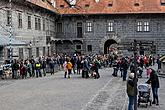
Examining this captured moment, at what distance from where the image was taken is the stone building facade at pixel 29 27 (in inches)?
1313

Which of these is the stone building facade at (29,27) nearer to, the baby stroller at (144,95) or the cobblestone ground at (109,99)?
the cobblestone ground at (109,99)

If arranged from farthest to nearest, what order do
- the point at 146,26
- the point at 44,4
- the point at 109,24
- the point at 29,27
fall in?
the point at 109,24 < the point at 146,26 < the point at 44,4 < the point at 29,27

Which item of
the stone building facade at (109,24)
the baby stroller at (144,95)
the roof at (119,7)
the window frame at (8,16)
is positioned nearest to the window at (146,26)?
the stone building facade at (109,24)

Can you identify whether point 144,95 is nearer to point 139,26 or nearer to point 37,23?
point 37,23

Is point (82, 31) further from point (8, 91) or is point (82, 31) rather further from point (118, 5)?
point (8, 91)

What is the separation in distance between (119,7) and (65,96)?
110ft

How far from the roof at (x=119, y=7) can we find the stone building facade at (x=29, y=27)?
13.9ft

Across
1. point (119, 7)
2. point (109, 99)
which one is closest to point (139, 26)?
point (119, 7)

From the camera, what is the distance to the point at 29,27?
39.9 m

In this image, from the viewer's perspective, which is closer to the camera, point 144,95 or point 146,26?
point 144,95

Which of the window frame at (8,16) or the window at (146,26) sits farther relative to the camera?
the window at (146,26)

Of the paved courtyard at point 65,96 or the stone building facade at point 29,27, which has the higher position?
the stone building facade at point 29,27

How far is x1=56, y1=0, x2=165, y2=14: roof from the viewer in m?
51.1

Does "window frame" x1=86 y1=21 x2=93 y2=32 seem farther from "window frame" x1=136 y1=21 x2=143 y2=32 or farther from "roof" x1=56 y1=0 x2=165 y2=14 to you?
"window frame" x1=136 y1=21 x2=143 y2=32
